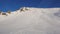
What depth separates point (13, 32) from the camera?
6.02m

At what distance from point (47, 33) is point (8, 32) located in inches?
67.7

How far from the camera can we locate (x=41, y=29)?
636cm

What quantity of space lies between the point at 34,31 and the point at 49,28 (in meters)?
0.81

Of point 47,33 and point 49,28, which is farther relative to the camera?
point 49,28

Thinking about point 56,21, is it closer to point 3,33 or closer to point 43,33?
point 43,33

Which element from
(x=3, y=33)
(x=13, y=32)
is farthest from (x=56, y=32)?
(x=3, y=33)

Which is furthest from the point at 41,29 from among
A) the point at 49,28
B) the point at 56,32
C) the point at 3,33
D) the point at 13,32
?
the point at 3,33

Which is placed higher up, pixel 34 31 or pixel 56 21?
pixel 56 21

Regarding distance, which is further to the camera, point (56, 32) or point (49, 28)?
point (49, 28)

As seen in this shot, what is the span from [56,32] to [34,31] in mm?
948

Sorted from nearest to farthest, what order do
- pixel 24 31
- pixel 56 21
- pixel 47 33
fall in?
pixel 47 33 < pixel 24 31 < pixel 56 21

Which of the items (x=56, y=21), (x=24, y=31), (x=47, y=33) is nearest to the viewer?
(x=47, y=33)

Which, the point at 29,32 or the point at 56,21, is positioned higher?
the point at 56,21

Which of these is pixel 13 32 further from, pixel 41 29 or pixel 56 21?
pixel 56 21
